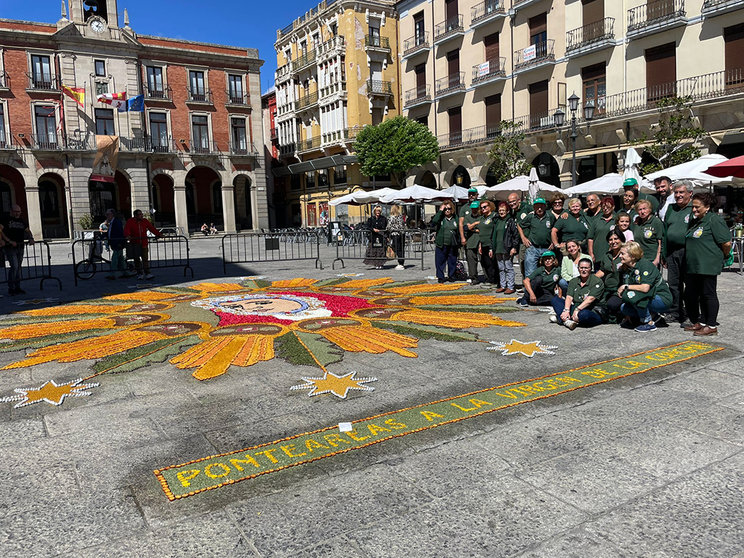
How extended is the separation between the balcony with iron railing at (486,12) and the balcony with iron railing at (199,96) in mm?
20122

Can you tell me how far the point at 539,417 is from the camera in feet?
13.6

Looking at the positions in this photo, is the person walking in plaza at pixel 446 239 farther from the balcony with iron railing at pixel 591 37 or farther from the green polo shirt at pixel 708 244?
the balcony with iron railing at pixel 591 37

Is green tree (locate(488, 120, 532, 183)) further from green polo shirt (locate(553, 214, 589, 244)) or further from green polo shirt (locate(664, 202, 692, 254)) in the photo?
green polo shirt (locate(664, 202, 692, 254))

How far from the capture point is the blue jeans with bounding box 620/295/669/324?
668cm

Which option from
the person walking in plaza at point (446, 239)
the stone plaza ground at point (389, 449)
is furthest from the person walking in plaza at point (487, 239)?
the stone plaza ground at point (389, 449)

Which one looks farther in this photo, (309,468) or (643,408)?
(643,408)

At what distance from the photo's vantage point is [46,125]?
37.1 metres

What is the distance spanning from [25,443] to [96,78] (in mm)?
39602

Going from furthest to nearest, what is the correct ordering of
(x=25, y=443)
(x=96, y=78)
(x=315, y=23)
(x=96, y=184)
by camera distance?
1. (x=315, y=23)
2. (x=96, y=184)
3. (x=96, y=78)
4. (x=25, y=443)

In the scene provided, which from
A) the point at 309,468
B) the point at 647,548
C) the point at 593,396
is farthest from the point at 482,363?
the point at 647,548

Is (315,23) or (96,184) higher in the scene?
(315,23)

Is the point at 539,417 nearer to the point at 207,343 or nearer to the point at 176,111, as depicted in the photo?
the point at 207,343

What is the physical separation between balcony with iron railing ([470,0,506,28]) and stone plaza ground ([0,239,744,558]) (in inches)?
1060

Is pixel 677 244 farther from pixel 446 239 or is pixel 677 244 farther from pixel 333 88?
pixel 333 88
